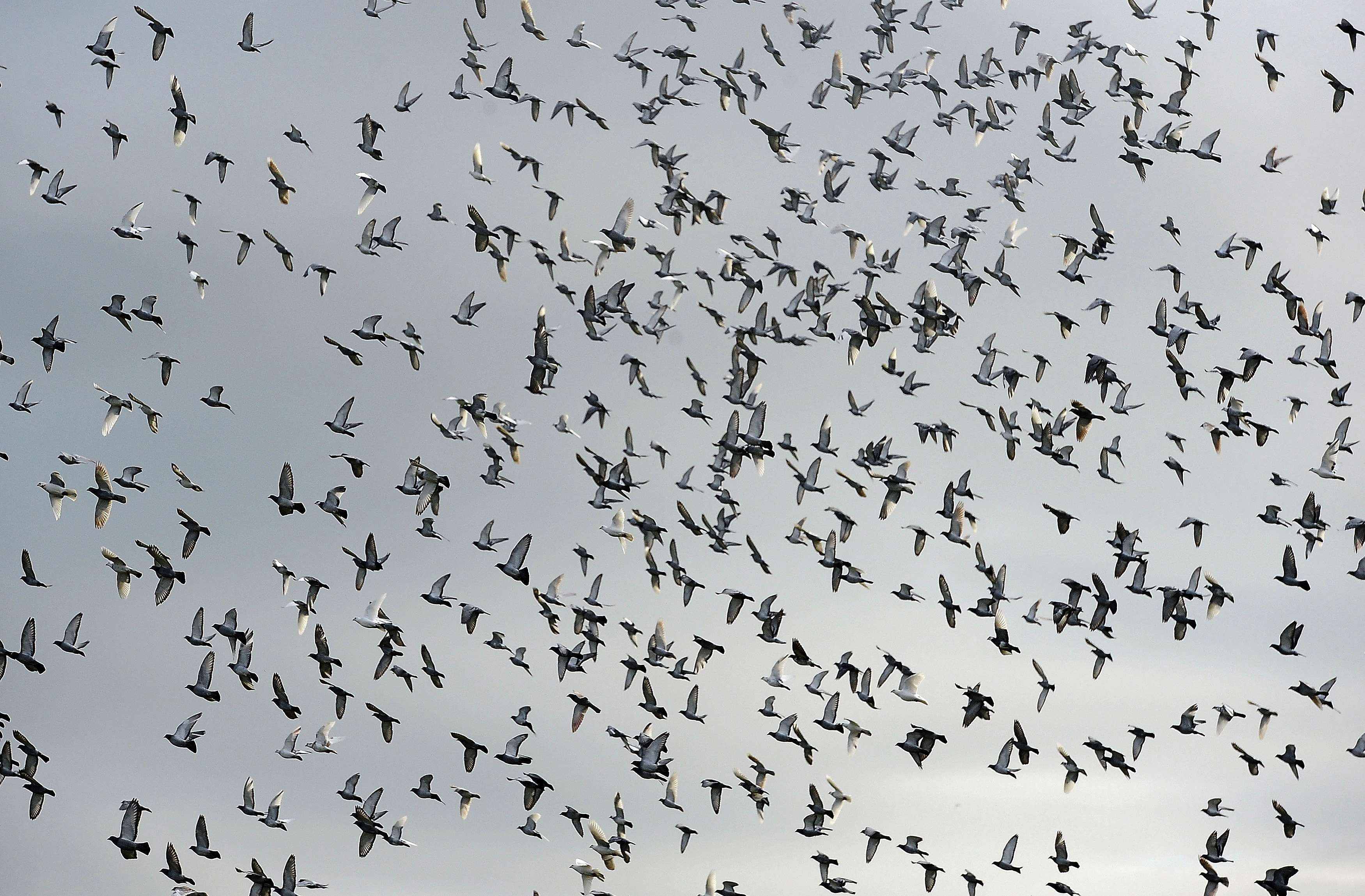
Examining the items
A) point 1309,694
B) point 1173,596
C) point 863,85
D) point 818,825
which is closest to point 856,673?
point 818,825

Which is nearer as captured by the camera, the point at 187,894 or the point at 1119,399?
the point at 1119,399

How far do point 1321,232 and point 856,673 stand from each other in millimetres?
23093

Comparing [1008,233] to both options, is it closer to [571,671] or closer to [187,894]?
[571,671]

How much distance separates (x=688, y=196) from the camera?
220ft

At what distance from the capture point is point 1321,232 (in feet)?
217

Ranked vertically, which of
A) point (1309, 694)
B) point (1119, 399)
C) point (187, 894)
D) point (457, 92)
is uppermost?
point (457, 92)

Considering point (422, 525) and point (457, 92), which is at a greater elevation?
point (457, 92)

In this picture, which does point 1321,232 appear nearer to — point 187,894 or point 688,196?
point 688,196

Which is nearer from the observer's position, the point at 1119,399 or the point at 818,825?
the point at 1119,399

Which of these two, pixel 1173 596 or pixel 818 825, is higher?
pixel 1173 596

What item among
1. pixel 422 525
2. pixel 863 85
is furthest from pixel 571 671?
pixel 863 85

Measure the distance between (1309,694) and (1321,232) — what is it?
16980 millimetres

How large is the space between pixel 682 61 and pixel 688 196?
5230 millimetres

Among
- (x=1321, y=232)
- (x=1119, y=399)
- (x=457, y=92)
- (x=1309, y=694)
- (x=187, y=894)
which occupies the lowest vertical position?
(x=187, y=894)
